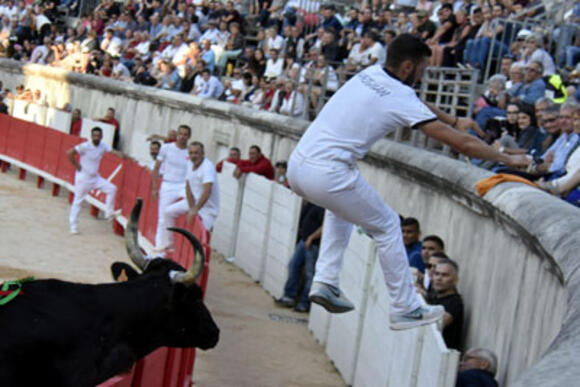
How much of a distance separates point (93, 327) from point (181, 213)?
24.8ft

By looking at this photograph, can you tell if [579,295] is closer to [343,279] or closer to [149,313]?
[149,313]

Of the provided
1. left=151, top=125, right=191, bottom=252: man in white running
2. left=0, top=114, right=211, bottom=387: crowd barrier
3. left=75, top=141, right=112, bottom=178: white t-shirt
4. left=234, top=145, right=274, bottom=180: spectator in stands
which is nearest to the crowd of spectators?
left=234, top=145, right=274, bottom=180: spectator in stands

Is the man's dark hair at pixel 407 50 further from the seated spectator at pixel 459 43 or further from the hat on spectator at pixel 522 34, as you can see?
the seated spectator at pixel 459 43

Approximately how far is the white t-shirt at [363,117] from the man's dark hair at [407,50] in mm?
102

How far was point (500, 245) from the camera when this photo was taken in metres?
7.26

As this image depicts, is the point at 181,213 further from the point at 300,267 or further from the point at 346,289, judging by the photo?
the point at 346,289

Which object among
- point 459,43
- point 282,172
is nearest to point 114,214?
point 282,172

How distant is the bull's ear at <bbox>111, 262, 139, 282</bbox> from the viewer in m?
6.48

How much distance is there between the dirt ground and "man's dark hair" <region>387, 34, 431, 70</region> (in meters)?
4.84

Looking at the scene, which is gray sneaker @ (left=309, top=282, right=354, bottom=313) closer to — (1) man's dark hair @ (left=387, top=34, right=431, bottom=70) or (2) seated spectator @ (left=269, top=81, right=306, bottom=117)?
(1) man's dark hair @ (left=387, top=34, right=431, bottom=70)

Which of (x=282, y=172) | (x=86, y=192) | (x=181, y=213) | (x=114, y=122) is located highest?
(x=282, y=172)

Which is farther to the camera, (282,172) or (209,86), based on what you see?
(209,86)

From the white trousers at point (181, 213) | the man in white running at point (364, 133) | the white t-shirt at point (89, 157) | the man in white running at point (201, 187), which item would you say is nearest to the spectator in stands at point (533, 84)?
the man in white running at point (201, 187)

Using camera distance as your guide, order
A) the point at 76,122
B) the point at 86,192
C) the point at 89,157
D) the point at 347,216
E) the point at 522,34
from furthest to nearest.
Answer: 1. the point at 76,122
2. the point at 89,157
3. the point at 86,192
4. the point at 522,34
5. the point at 347,216
